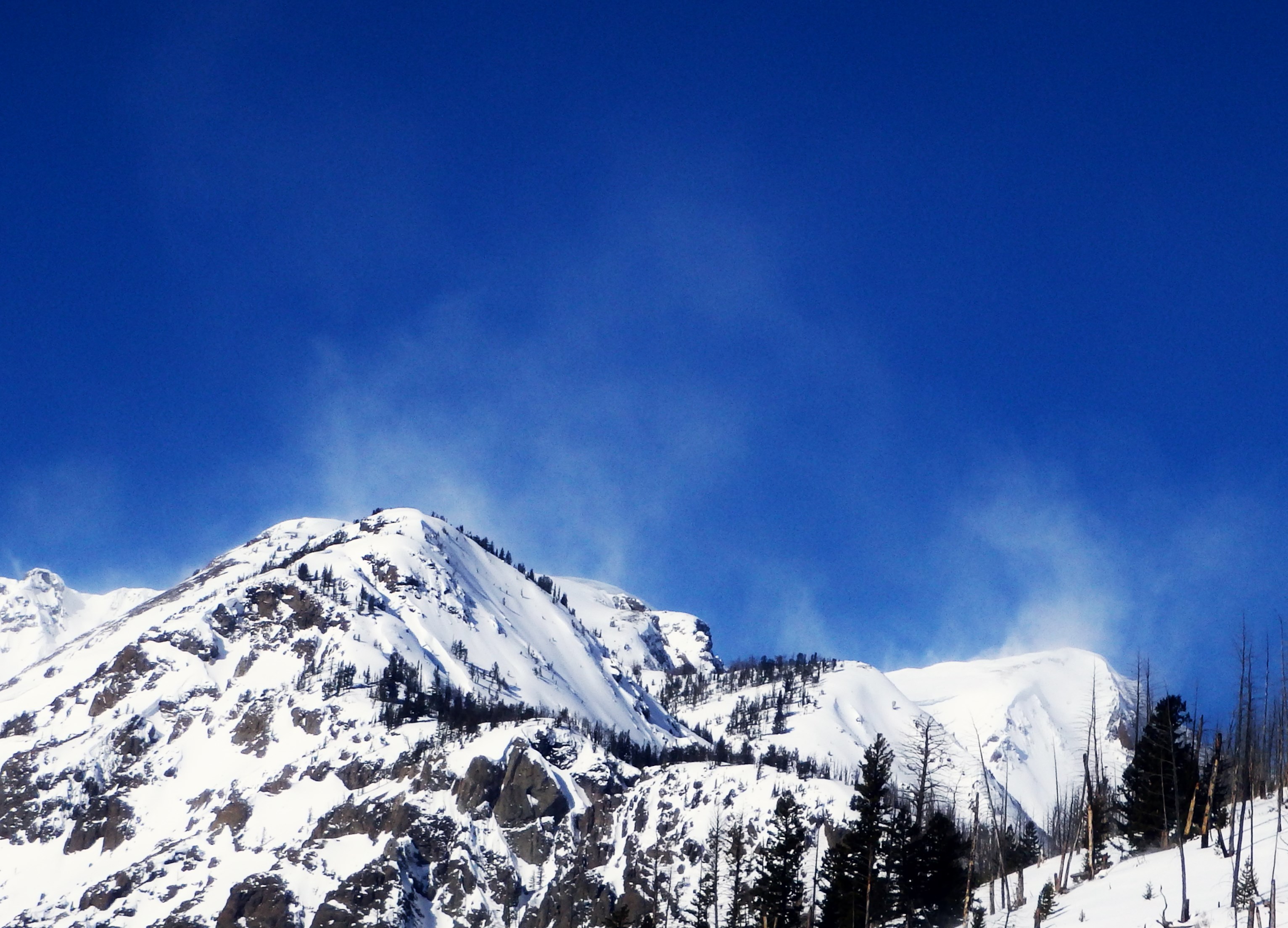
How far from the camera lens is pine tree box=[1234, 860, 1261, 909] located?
41.7 metres

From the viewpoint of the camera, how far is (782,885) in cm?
6844

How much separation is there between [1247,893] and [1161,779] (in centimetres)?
2525

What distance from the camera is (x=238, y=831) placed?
195250 millimetres

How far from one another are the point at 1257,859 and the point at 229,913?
160 meters

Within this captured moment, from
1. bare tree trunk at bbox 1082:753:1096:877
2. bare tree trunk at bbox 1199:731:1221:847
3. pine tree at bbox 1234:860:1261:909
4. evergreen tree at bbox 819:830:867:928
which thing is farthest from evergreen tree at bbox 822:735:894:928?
pine tree at bbox 1234:860:1261:909

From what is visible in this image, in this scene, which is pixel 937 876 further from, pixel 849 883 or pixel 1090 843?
pixel 849 883

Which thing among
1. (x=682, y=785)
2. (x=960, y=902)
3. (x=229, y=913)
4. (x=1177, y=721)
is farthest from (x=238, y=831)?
(x=1177, y=721)

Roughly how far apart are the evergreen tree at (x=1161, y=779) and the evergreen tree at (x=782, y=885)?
20200 mm

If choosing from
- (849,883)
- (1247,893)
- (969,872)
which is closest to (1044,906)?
(849,883)

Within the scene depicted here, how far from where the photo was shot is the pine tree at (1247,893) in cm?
4169

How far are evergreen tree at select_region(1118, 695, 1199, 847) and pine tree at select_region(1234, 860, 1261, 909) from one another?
21.1 meters

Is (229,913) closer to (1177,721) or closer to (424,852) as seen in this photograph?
(424,852)

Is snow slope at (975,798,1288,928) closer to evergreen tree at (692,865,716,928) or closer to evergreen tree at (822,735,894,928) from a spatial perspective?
evergreen tree at (822,735,894,928)

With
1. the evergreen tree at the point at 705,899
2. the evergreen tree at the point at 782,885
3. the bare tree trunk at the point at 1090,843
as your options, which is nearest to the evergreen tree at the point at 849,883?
the evergreen tree at the point at 782,885
